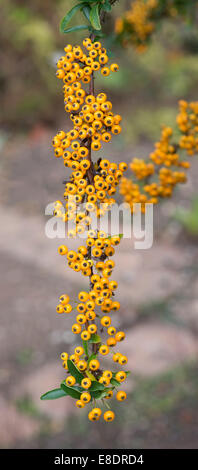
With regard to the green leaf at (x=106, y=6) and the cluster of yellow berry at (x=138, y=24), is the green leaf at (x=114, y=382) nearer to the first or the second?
the green leaf at (x=106, y=6)

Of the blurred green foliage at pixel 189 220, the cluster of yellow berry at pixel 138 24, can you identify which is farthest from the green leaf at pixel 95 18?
the blurred green foliage at pixel 189 220

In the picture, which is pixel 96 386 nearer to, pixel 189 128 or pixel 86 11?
pixel 86 11

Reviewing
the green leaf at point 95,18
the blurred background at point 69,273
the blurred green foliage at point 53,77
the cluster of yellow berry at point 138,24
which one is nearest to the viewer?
the green leaf at point 95,18

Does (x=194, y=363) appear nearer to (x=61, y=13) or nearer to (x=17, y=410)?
(x=17, y=410)

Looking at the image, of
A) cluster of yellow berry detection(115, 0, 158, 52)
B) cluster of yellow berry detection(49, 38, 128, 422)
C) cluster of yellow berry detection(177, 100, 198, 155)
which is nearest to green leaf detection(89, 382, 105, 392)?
cluster of yellow berry detection(49, 38, 128, 422)

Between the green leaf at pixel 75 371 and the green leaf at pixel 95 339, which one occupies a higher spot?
the green leaf at pixel 95 339

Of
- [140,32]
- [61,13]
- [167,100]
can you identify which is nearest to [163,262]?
[140,32]

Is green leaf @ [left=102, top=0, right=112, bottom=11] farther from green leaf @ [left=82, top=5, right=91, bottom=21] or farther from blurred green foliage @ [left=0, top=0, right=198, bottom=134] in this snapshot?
blurred green foliage @ [left=0, top=0, right=198, bottom=134]
